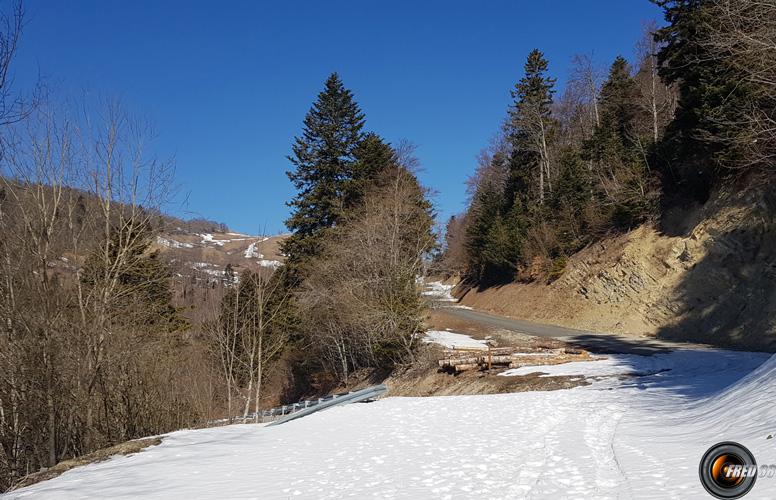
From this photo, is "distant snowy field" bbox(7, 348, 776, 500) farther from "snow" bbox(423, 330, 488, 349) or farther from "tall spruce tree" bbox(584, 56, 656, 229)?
"tall spruce tree" bbox(584, 56, 656, 229)

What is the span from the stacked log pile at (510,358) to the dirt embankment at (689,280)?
18.4ft

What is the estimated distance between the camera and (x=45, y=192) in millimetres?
9789

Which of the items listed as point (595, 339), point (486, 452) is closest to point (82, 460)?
point (486, 452)

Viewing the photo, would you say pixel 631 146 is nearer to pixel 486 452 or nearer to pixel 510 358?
pixel 510 358

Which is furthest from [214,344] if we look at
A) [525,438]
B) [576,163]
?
[576,163]

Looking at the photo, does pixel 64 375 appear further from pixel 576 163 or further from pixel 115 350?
pixel 576 163

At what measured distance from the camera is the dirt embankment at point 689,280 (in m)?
17.6

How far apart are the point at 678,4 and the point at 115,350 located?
2907cm

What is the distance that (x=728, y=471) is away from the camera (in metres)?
4.48

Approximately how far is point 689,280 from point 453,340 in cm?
1093

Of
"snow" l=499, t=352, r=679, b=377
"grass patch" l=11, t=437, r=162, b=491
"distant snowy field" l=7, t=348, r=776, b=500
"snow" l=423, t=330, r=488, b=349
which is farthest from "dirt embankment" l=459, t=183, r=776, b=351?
"grass patch" l=11, t=437, r=162, b=491

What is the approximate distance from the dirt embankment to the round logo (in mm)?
12773

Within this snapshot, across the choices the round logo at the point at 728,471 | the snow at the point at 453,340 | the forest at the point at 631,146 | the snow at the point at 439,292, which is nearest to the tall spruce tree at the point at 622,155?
the forest at the point at 631,146

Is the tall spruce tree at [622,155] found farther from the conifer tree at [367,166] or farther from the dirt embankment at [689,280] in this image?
the conifer tree at [367,166]
